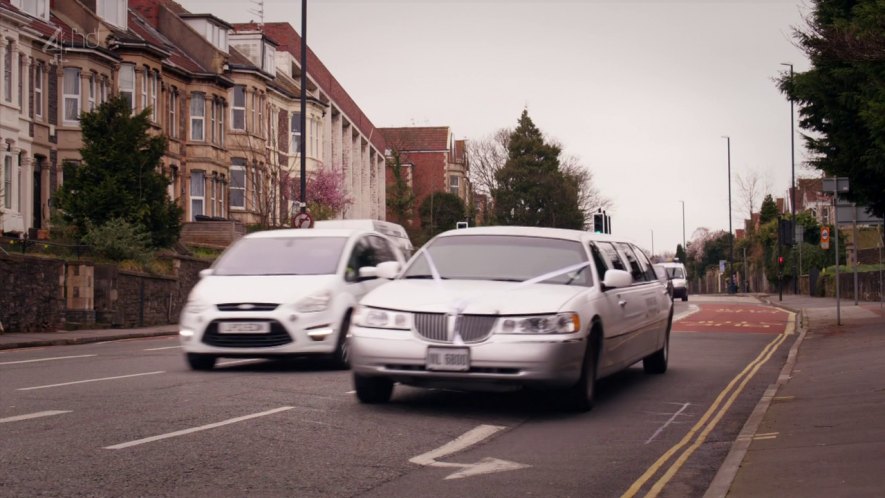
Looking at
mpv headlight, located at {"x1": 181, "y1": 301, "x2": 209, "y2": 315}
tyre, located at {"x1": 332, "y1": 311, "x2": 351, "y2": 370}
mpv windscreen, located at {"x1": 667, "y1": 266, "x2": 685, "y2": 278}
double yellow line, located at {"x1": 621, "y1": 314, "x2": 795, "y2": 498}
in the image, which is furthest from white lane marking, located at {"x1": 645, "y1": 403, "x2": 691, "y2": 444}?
mpv windscreen, located at {"x1": 667, "y1": 266, "x2": 685, "y2": 278}

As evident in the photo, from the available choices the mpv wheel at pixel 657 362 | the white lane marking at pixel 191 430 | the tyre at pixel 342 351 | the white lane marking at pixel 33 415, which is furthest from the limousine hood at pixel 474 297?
the mpv wheel at pixel 657 362

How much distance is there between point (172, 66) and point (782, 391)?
41329mm

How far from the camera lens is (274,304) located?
14.3 meters

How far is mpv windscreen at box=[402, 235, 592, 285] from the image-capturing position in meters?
11.7

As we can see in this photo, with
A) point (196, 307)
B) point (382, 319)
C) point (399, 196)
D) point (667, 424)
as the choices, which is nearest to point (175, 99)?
point (196, 307)

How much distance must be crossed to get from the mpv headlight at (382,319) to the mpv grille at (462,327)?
0.18 metres

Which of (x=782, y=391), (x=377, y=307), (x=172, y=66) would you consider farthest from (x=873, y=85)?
(x=172, y=66)

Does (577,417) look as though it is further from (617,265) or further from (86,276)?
(86,276)

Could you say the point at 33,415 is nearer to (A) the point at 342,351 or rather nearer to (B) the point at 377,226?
(A) the point at 342,351

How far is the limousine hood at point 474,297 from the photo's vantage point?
1042 centimetres

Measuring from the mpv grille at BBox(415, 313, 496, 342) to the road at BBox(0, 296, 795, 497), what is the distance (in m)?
0.72

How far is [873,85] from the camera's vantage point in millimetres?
20875

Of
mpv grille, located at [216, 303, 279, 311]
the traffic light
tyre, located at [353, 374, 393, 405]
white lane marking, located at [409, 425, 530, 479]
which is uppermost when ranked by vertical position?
the traffic light

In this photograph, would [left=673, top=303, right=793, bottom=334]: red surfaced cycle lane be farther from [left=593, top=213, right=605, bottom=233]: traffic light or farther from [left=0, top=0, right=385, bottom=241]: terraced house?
[left=0, top=0, right=385, bottom=241]: terraced house
